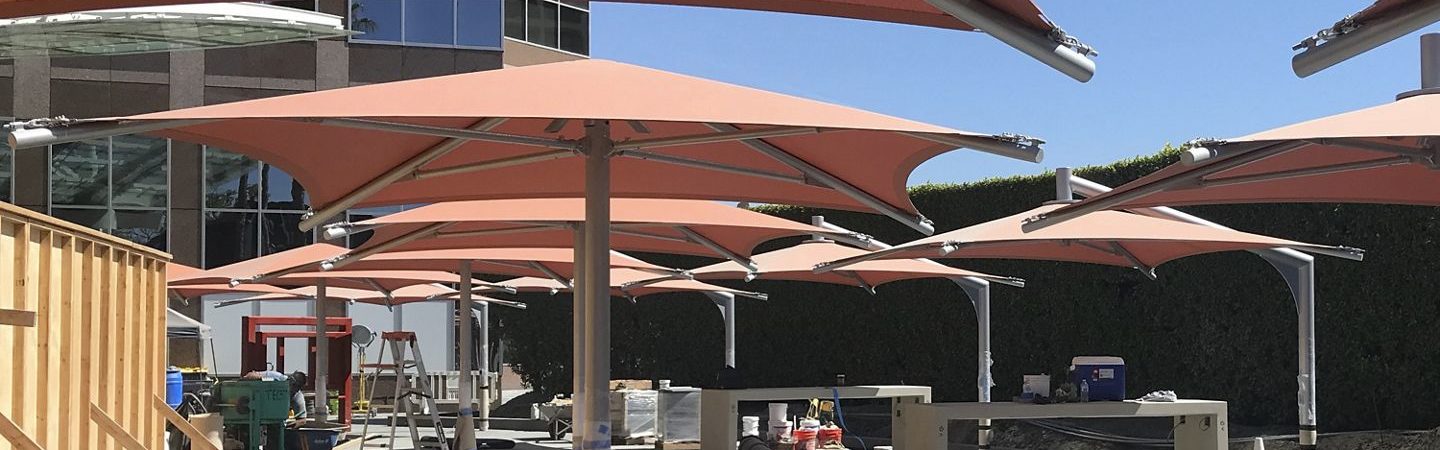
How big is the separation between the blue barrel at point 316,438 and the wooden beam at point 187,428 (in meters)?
3.91

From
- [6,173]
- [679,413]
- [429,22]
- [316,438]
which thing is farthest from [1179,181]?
[6,173]

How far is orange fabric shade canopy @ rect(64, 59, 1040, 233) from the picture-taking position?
5.62 m

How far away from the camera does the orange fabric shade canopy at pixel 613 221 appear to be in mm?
9984

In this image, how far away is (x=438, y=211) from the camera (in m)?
10.7

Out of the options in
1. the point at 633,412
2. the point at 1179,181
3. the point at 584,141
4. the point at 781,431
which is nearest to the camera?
the point at 584,141

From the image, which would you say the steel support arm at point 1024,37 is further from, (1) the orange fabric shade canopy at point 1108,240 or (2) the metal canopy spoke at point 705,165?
(1) the orange fabric shade canopy at point 1108,240

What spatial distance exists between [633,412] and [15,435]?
12945 millimetres

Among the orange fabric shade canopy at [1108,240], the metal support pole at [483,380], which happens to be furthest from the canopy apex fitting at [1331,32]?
the metal support pole at [483,380]

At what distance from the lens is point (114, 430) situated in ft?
27.2

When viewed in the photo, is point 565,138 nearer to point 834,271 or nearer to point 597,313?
point 597,313

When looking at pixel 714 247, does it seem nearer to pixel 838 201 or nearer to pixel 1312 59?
pixel 838 201

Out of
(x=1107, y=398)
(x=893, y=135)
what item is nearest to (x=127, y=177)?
(x=1107, y=398)

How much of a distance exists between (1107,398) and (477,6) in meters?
21.4

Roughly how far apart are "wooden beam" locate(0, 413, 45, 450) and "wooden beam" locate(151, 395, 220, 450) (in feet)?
9.91
